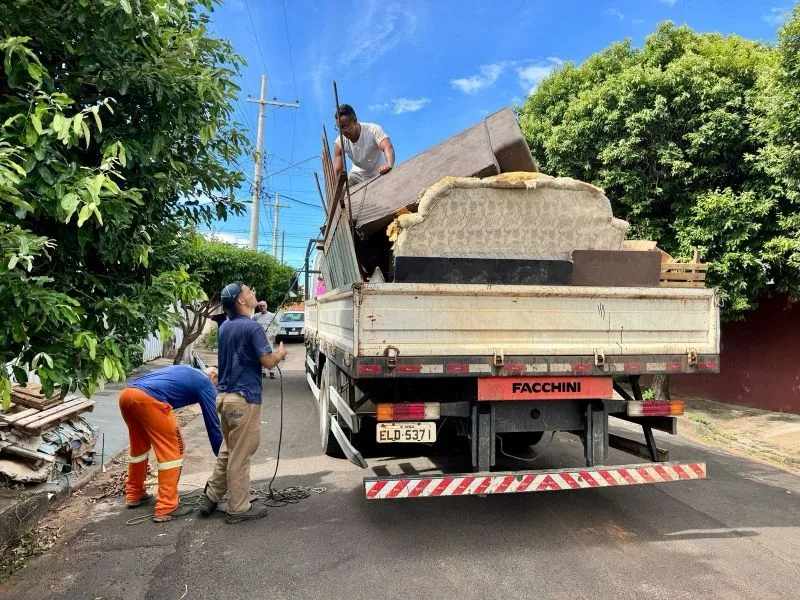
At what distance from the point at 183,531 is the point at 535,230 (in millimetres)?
3375

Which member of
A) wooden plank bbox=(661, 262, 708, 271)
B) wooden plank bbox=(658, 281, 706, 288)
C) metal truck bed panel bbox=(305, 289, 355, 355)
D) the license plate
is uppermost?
wooden plank bbox=(661, 262, 708, 271)

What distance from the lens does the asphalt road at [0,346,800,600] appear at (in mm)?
3148

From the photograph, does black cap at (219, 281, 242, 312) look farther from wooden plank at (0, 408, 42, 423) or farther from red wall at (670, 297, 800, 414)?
red wall at (670, 297, 800, 414)

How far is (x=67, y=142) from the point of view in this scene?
7.02 ft

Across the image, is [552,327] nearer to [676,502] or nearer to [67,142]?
[676,502]

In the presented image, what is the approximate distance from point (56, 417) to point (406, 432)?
324 cm

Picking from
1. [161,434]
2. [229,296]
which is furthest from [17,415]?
[229,296]

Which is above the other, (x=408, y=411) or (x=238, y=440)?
(x=408, y=411)

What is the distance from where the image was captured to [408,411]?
12.0 feet

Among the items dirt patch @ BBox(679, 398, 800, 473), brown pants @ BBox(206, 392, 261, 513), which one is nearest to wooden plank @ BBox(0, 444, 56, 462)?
brown pants @ BBox(206, 392, 261, 513)

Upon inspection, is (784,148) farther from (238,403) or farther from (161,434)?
(161,434)

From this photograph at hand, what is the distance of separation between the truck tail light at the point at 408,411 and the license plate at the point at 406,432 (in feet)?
0.15

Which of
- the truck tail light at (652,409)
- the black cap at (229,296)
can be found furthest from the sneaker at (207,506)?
the truck tail light at (652,409)

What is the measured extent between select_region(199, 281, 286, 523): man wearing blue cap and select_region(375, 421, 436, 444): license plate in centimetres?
103
